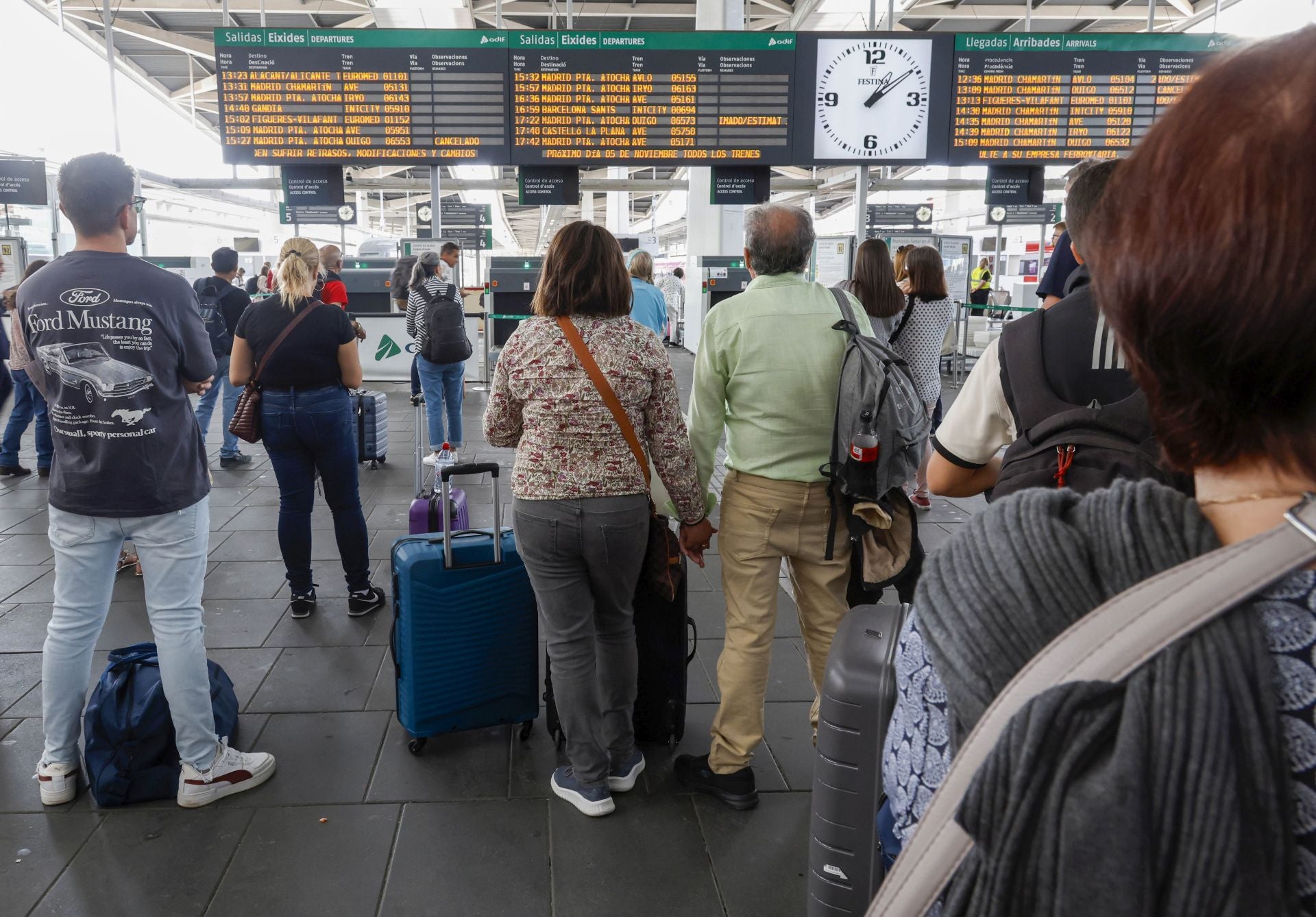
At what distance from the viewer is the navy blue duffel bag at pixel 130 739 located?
2.72 meters

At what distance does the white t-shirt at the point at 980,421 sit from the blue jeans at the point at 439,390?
5718 millimetres

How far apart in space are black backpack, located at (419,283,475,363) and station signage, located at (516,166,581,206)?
94 cm

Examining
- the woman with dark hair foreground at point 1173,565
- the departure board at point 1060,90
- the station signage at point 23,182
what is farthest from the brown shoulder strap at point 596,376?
the station signage at point 23,182

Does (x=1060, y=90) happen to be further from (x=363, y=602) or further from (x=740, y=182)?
(x=363, y=602)

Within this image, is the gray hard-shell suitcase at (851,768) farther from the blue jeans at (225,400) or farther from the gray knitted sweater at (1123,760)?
the blue jeans at (225,400)

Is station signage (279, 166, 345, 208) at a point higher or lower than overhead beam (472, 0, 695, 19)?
lower

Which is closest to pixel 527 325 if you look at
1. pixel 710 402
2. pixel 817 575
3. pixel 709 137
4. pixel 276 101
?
pixel 710 402

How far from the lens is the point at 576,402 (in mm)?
2469

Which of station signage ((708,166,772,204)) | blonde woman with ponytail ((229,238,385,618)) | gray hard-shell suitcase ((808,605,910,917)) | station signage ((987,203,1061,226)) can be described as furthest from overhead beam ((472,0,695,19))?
gray hard-shell suitcase ((808,605,910,917))

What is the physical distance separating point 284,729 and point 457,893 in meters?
1.17

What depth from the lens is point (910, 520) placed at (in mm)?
2760

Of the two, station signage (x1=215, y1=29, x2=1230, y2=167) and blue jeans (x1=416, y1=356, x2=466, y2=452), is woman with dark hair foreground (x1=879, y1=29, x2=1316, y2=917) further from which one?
blue jeans (x1=416, y1=356, x2=466, y2=452)

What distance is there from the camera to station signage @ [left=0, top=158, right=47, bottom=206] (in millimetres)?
13562

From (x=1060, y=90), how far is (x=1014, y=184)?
732mm
